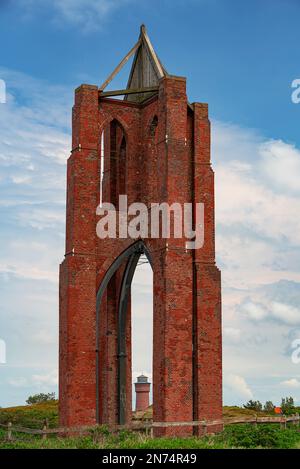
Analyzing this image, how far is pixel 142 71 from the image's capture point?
100 feet

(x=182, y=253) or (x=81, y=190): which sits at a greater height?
(x=81, y=190)

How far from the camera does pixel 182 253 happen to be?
26828 mm

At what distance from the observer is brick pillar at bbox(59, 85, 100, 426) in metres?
26.9

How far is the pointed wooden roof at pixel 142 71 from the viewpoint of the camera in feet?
94.8

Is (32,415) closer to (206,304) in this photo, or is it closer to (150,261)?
(150,261)

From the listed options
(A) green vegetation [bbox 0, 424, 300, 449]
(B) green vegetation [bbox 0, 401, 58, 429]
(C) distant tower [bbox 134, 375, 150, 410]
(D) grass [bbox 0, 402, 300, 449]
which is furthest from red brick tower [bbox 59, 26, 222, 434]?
(C) distant tower [bbox 134, 375, 150, 410]

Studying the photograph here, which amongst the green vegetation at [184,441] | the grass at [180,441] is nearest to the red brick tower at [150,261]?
the grass at [180,441]
